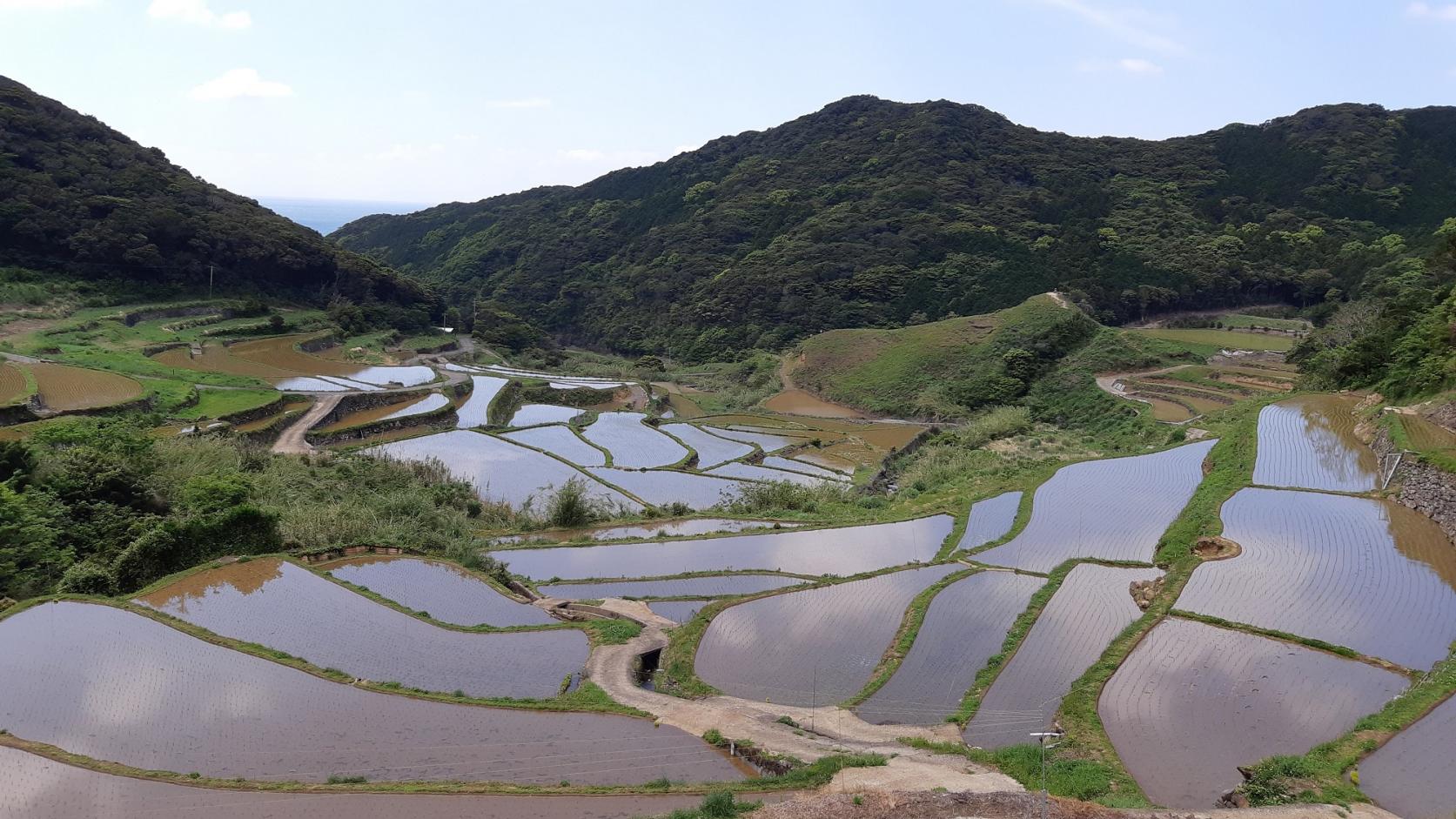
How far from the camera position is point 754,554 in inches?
677

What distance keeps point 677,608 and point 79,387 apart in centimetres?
2426

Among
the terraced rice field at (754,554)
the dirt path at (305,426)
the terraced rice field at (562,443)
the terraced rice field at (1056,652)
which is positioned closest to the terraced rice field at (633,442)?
the terraced rice field at (562,443)

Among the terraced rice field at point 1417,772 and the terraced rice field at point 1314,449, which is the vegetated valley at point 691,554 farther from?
the terraced rice field at point 1314,449

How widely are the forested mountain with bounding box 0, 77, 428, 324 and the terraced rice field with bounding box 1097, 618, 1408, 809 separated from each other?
170 feet

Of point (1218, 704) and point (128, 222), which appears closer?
point (1218, 704)

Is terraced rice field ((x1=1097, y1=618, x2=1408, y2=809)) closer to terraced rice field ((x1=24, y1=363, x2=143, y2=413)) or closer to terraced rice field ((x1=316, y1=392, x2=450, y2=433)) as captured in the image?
terraced rice field ((x1=316, y1=392, x2=450, y2=433))

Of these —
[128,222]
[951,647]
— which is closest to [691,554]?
[951,647]

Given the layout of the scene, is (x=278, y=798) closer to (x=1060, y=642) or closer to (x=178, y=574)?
(x=178, y=574)

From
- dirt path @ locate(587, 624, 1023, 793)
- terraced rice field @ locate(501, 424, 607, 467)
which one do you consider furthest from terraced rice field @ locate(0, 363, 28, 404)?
dirt path @ locate(587, 624, 1023, 793)

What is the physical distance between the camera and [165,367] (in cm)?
3250

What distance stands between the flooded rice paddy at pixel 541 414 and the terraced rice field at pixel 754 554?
650 inches

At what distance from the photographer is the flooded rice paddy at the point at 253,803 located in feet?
25.1

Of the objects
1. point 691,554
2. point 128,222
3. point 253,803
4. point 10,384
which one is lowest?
point 253,803

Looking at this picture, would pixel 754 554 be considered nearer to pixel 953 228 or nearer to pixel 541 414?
pixel 541 414
